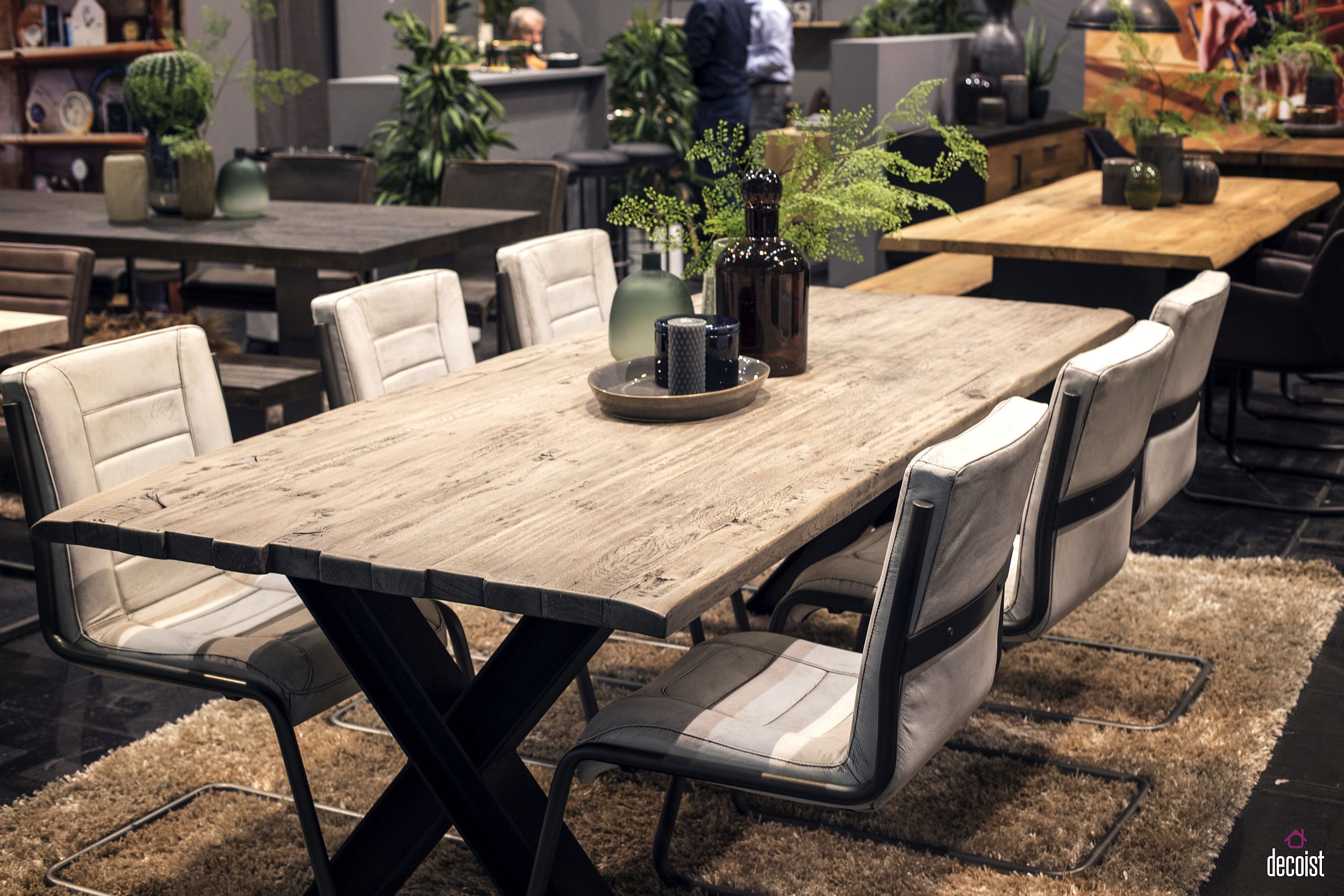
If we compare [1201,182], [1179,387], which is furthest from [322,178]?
[1179,387]

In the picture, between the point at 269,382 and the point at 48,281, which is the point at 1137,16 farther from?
the point at 48,281

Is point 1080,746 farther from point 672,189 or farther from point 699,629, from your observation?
point 672,189

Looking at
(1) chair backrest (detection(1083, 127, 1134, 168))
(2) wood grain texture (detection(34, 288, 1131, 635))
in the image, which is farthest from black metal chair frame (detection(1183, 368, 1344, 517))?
(2) wood grain texture (detection(34, 288, 1131, 635))

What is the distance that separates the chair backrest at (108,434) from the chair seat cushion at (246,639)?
4cm

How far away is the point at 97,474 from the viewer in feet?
7.37

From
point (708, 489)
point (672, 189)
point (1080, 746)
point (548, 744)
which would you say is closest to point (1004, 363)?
point (1080, 746)

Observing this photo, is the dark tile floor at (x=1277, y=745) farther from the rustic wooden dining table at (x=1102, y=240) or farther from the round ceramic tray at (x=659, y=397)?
the round ceramic tray at (x=659, y=397)

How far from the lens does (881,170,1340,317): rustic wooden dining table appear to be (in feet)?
13.6

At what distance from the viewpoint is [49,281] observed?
358 cm

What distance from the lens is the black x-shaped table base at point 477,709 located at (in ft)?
6.19

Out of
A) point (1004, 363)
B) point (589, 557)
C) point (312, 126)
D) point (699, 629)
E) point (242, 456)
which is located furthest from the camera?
point (312, 126)

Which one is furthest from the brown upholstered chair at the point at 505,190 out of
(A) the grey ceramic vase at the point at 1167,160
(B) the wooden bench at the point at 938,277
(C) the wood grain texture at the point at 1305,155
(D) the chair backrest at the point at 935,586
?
(C) the wood grain texture at the point at 1305,155

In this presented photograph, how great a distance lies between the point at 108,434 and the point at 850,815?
4.64 feet

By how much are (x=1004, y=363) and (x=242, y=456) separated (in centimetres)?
141
